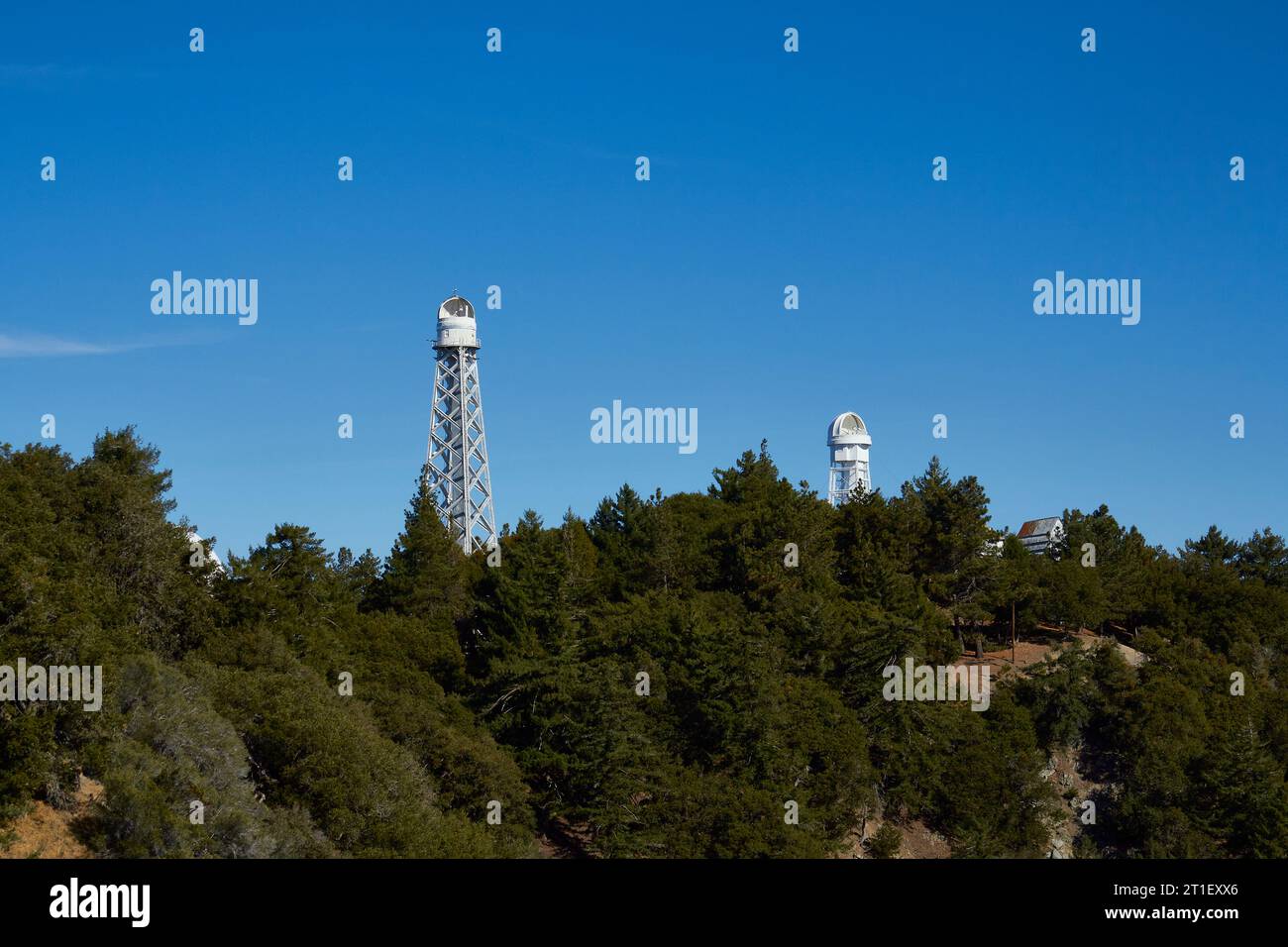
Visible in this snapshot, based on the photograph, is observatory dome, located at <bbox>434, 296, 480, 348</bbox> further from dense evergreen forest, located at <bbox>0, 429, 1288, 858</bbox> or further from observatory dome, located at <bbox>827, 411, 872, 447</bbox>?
observatory dome, located at <bbox>827, 411, 872, 447</bbox>

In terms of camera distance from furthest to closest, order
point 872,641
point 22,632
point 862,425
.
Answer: point 862,425 < point 872,641 < point 22,632

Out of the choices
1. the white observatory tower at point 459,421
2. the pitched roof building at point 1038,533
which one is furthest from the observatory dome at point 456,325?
the pitched roof building at point 1038,533

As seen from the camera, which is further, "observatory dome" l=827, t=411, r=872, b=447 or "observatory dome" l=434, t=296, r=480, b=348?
"observatory dome" l=827, t=411, r=872, b=447

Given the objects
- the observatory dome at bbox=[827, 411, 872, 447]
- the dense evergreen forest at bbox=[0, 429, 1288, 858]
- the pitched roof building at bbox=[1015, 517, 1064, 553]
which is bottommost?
the dense evergreen forest at bbox=[0, 429, 1288, 858]

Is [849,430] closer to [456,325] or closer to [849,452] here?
[849,452]

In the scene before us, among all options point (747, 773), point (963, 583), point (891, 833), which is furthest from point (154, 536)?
point (963, 583)

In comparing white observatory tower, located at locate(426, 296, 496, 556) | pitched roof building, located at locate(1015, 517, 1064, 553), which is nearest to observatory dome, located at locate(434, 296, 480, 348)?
white observatory tower, located at locate(426, 296, 496, 556)

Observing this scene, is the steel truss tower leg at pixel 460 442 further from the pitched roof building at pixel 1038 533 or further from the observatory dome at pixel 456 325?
the pitched roof building at pixel 1038 533

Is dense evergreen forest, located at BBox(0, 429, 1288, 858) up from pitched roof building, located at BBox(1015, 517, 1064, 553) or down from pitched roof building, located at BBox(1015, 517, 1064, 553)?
down
